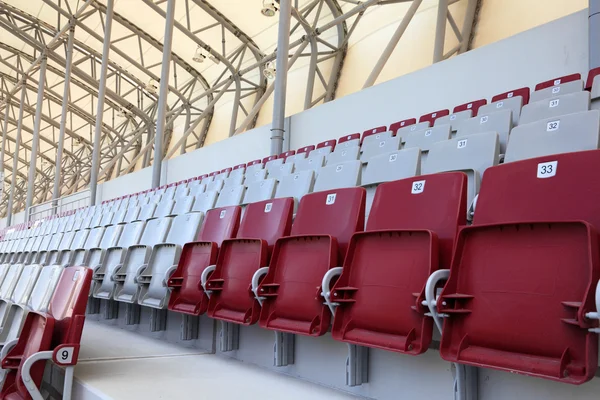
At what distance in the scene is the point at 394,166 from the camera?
1944 millimetres

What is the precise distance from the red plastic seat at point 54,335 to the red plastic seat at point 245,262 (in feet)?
1.31

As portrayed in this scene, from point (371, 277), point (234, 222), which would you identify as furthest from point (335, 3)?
point (371, 277)

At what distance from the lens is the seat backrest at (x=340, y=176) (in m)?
2.04

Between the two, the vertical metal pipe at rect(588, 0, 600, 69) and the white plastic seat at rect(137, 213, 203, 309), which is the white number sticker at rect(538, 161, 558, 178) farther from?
the vertical metal pipe at rect(588, 0, 600, 69)

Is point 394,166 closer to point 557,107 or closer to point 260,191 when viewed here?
point 557,107

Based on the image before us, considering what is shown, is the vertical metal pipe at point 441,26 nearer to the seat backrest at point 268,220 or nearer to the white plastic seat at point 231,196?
the white plastic seat at point 231,196

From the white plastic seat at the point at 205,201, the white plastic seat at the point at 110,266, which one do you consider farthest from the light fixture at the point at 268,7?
the white plastic seat at the point at 110,266

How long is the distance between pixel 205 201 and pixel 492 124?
1.67 metres

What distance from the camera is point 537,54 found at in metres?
3.14

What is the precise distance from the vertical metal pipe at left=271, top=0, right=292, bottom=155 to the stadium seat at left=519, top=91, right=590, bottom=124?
2.83m

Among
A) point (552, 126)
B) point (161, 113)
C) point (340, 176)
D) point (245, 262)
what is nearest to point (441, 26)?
point (161, 113)

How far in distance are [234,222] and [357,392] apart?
0.96 meters

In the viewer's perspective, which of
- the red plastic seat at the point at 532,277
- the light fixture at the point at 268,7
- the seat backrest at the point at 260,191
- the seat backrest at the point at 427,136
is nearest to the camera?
the red plastic seat at the point at 532,277

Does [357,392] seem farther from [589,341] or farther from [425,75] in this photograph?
[425,75]
